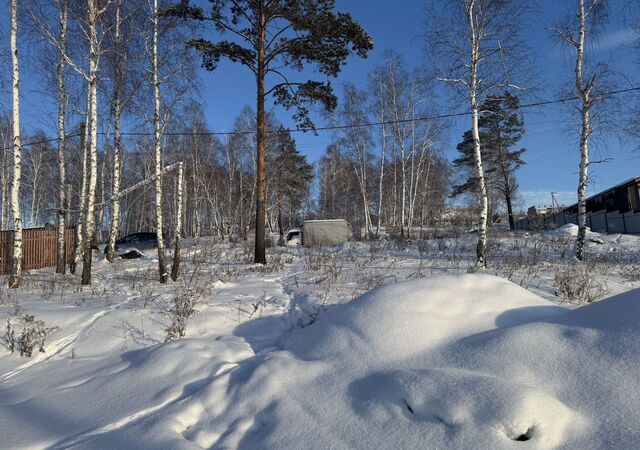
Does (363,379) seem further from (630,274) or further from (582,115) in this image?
(582,115)

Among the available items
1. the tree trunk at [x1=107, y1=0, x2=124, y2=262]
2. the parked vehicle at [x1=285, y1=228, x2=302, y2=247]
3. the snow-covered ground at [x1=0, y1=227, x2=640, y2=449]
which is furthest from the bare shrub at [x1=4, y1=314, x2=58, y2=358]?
the parked vehicle at [x1=285, y1=228, x2=302, y2=247]

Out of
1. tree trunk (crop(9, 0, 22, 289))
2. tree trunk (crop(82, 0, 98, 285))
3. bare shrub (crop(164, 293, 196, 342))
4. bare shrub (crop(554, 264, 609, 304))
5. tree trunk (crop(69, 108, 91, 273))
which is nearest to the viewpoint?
bare shrub (crop(164, 293, 196, 342))

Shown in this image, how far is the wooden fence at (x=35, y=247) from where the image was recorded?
15.5m

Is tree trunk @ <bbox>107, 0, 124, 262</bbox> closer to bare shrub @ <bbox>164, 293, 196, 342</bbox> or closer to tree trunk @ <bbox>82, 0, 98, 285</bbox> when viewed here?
tree trunk @ <bbox>82, 0, 98, 285</bbox>

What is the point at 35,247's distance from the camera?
55.2 ft

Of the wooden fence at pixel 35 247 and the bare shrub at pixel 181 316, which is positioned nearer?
the bare shrub at pixel 181 316

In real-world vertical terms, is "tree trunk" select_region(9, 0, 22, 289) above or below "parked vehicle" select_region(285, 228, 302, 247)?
above

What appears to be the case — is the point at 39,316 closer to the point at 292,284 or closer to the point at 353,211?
the point at 292,284

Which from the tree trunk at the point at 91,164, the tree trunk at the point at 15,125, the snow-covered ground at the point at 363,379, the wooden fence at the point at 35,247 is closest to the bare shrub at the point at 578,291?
the snow-covered ground at the point at 363,379

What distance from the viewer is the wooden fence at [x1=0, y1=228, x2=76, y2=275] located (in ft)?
51.0

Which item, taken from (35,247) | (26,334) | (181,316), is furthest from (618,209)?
(35,247)

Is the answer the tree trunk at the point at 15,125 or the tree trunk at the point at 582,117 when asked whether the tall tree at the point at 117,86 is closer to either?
the tree trunk at the point at 15,125

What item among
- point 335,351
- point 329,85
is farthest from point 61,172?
point 335,351

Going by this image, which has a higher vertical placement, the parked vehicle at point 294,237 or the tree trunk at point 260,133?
the tree trunk at point 260,133
